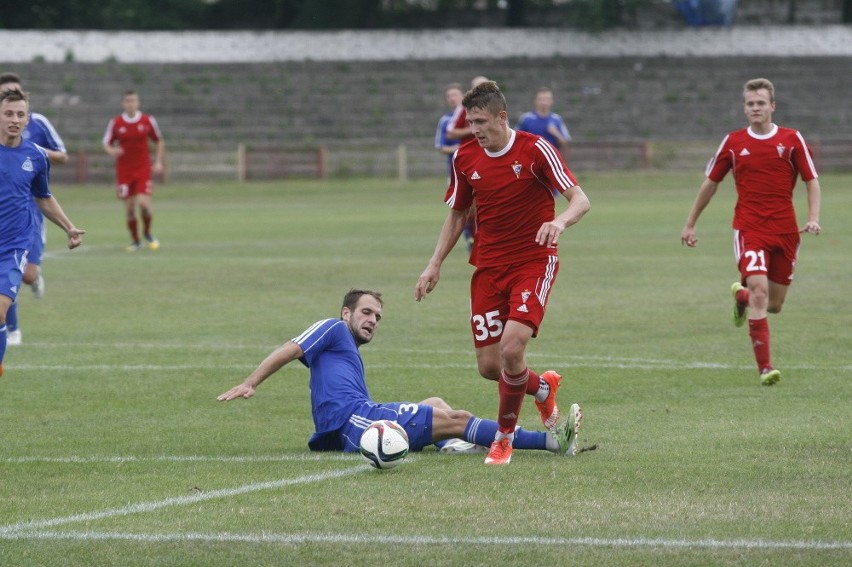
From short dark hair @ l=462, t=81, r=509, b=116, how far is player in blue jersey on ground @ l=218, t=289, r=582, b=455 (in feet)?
4.83

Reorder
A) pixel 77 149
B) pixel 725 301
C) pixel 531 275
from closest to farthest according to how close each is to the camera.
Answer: pixel 531 275 → pixel 725 301 → pixel 77 149

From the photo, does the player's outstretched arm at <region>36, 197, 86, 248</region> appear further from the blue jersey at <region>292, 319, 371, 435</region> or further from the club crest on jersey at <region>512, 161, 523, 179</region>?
the club crest on jersey at <region>512, 161, 523, 179</region>

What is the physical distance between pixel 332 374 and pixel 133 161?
15.8 metres

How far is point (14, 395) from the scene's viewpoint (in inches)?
383

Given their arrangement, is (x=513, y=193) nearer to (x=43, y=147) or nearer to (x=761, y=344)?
(x=761, y=344)

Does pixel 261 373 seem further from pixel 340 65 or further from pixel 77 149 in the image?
pixel 340 65

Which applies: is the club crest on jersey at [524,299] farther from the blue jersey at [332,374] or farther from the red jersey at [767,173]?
the red jersey at [767,173]

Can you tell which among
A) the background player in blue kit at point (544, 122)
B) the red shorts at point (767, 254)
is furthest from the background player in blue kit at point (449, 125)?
the red shorts at point (767, 254)

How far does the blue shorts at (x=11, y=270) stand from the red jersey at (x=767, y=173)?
5.27 meters

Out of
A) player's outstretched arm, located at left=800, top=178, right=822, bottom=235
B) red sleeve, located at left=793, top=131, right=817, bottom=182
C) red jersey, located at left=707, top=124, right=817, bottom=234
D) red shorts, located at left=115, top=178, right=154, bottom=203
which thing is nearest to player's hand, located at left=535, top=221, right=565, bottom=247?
player's outstretched arm, located at left=800, top=178, right=822, bottom=235

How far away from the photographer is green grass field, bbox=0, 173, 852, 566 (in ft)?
17.9

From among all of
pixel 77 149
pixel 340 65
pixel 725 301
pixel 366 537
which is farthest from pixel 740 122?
pixel 366 537

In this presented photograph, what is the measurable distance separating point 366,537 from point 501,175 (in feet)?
9.42

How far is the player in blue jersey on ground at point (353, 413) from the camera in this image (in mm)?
7430
